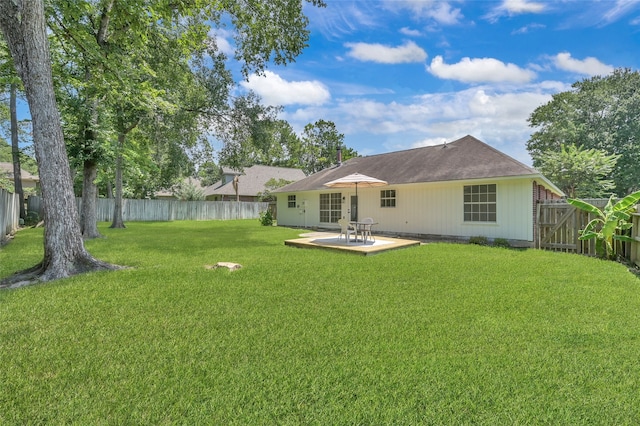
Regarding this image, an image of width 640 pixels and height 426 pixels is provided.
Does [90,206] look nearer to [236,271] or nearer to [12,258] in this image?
[12,258]

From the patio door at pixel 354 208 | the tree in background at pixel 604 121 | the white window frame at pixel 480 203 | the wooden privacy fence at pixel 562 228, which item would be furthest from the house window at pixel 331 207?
the tree in background at pixel 604 121

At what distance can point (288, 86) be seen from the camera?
19312mm

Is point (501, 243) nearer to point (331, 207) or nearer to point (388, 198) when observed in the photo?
point (388, 198)

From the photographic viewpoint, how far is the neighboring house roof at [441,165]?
1162 cm

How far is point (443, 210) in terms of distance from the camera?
42.5ft

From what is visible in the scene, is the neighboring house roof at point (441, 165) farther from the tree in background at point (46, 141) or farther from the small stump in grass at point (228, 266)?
the tree in background at point (46, 141)

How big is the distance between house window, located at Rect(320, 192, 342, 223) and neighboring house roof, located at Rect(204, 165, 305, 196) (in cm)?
1845

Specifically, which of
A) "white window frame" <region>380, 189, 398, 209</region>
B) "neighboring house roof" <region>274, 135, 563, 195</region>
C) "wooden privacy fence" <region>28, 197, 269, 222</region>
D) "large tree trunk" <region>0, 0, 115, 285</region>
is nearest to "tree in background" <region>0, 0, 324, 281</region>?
"large tree trunk" <region>0, 0, 115, 285</region>

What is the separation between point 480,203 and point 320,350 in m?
10.8

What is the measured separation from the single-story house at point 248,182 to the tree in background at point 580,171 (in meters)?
24.5

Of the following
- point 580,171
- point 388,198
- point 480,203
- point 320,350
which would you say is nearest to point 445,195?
point 480,203

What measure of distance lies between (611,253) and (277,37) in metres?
12.0

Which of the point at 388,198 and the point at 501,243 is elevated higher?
the point at 388,198

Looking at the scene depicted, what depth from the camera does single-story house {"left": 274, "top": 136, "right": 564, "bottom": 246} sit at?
11007 millimetres
